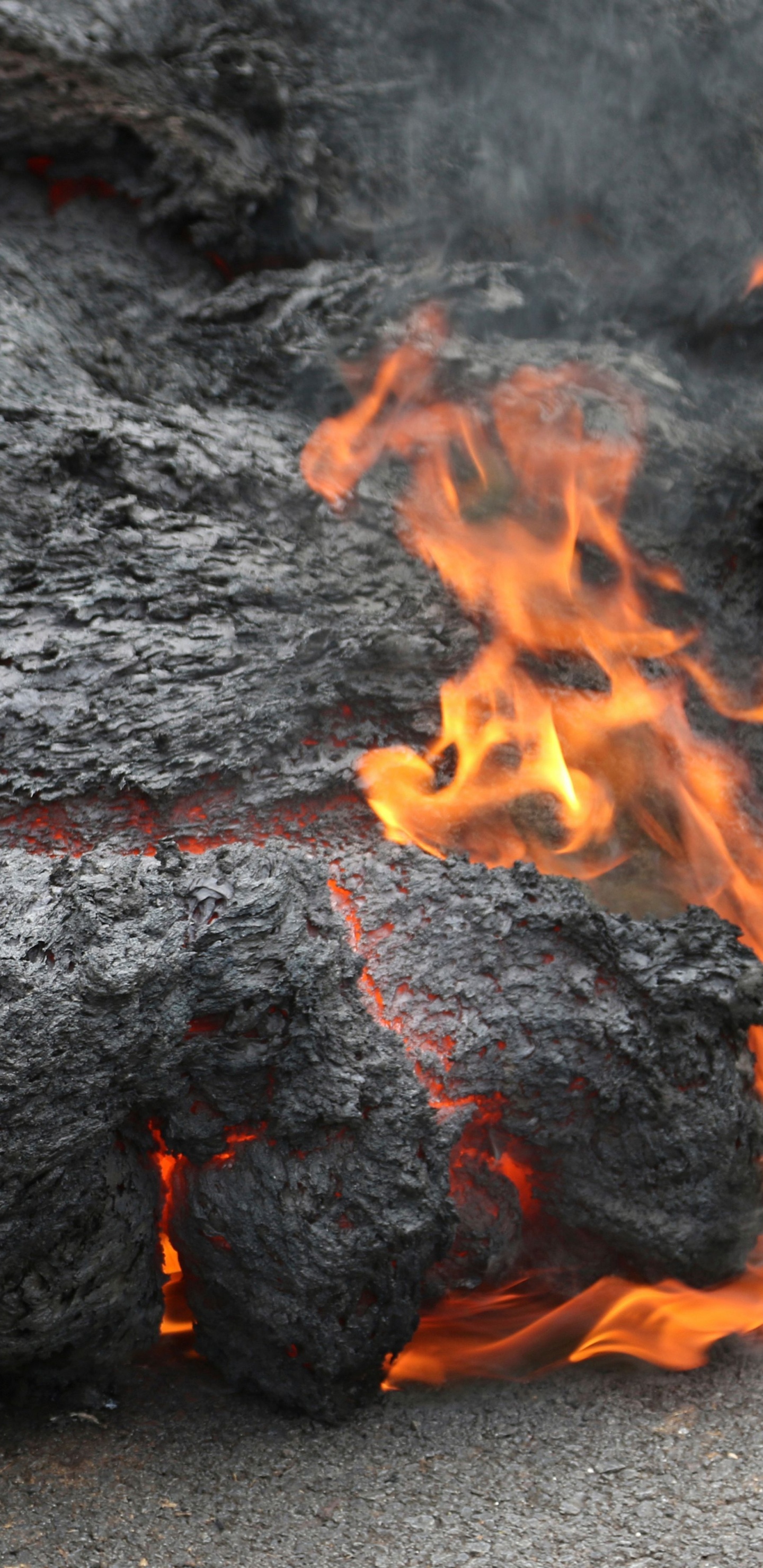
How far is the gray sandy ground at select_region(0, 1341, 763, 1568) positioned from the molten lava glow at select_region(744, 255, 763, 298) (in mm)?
2543

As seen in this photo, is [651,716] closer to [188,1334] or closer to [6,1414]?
[188,1334]

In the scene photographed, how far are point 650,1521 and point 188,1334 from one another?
3.43 ft

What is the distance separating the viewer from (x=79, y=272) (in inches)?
110

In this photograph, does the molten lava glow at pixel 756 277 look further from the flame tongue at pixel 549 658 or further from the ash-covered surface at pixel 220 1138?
the ash-covered surface at pixel 220 1138

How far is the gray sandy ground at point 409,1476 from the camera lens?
5.97ft

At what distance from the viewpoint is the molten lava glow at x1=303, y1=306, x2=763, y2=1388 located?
8.05ft

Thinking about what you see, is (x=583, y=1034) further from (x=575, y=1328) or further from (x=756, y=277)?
(x=756, y=277)

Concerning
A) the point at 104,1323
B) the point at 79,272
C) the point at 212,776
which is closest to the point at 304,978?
the point at 212,776

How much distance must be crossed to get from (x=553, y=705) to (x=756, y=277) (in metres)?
1.32

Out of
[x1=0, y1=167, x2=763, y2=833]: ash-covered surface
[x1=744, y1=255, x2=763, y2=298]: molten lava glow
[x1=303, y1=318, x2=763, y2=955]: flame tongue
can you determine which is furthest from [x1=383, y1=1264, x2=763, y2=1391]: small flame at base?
[x1=744, y1=255, x2=763, y2=298]: molten lava glow

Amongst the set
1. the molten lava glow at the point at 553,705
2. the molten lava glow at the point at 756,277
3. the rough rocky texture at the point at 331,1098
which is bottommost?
the rough rocky texture at the point at 331,1098

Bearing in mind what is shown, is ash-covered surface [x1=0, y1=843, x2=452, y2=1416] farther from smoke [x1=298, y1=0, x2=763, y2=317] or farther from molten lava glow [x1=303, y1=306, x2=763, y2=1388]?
smoke [x1=298, y1=0, x2=763, y2=317]

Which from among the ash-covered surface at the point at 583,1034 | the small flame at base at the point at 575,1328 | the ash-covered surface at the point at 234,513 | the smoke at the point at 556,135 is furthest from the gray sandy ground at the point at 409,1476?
the smoke at the point at 556,135

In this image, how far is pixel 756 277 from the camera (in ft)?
9.92
